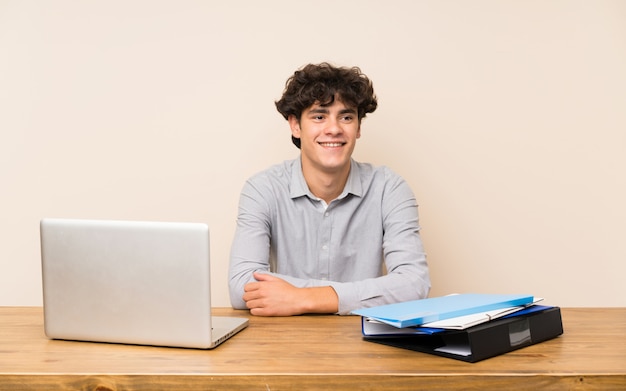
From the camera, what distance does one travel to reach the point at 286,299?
167 cm

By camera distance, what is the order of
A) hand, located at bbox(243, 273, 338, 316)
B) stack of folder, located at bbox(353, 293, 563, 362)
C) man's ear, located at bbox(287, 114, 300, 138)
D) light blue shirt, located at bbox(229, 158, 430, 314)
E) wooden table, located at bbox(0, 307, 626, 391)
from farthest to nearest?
man's ear, located at bbox(287, 114, 300, 138)
light blue shirt, located at bbox(229, 158, 430, 314)
hand, located at bbox(243, 273, 338, 316)
stack of folder, located at bbox(353, 293, 563, 362)
wooden table, located at bbox(0, 307, 626, 391)

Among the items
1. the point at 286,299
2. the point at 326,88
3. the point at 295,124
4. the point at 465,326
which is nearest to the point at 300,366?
the point at 465,326

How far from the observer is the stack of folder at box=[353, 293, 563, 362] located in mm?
1210

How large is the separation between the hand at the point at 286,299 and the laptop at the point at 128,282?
318 mm

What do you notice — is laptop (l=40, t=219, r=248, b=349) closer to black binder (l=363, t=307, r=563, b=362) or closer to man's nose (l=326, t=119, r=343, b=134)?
black binder (l=363, t=307, r=563, b=362)

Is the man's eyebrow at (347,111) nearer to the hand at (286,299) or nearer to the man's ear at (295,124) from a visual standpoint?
the man's ear at (295,124)

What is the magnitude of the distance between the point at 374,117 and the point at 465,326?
1981mm

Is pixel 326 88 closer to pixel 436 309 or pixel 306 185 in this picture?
pixel 306 185

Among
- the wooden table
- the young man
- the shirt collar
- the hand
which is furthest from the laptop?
the shirt collar

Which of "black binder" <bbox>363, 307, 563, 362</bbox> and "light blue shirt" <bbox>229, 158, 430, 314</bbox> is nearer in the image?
"black binder" <bbox>363, 307, 563, 362</bbox>

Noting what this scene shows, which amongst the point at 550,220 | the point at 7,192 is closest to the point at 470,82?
the point at 550,220

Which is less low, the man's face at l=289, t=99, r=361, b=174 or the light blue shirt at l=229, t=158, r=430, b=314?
the man's face at l=289, t=99, r=361, b=174

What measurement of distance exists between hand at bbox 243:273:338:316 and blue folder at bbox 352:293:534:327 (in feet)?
1.05

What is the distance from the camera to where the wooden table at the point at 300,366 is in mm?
1102
